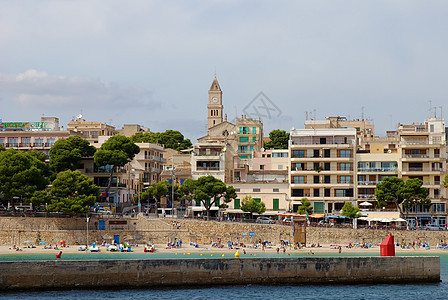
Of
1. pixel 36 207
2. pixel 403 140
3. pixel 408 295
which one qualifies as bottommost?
pixel 408 295

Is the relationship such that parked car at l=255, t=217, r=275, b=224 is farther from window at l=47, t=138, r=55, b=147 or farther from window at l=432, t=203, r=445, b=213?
window at l=47, t=138, r=55, b=147

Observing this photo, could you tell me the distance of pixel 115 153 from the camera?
96.2m

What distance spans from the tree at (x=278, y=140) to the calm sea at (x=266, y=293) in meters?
93.5

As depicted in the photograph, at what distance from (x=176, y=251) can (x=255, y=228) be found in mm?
11895

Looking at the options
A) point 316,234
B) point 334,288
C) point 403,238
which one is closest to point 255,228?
point 316,234

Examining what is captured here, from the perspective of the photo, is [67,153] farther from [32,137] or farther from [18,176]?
[32,137]

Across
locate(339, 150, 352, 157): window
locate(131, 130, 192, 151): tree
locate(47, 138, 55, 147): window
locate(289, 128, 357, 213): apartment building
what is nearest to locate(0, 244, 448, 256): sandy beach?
locate(289, 128, 357, 213): apartment building

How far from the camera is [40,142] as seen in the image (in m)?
104

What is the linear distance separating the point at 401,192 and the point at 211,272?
1783 inches

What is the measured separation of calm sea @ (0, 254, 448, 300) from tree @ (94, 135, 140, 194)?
51.4 metres

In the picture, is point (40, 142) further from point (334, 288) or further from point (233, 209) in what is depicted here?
point (334, 288)

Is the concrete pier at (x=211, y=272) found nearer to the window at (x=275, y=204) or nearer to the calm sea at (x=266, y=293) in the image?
the calm sea at (x=266, y=293)

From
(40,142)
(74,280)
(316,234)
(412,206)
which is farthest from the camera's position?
(40,142)

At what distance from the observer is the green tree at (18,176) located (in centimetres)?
8256
